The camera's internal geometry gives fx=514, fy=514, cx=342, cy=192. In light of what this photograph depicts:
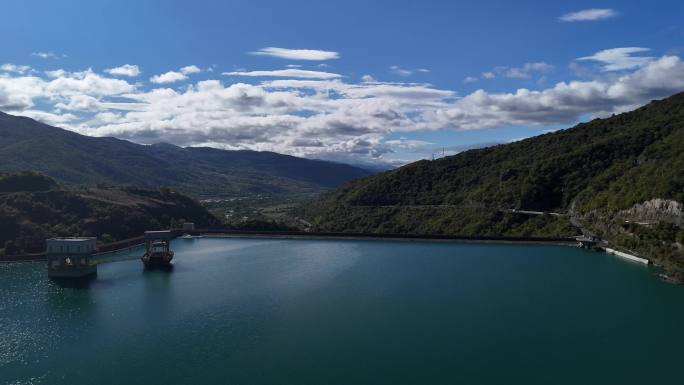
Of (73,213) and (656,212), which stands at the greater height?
(73,213)

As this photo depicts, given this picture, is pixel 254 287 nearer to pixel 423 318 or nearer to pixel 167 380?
pixel 423 318

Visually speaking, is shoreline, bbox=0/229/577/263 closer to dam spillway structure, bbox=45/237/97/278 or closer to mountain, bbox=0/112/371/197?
dam spillway structure, bbox=45/237/97/278

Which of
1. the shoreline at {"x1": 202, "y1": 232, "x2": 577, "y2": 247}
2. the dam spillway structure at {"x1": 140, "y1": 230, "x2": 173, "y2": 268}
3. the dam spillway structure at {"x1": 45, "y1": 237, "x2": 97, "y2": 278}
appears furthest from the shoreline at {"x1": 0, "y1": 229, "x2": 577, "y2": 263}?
the dam spillway structure at {"x1": 45, "y1": 237, "x2": 97, "y2": 278}

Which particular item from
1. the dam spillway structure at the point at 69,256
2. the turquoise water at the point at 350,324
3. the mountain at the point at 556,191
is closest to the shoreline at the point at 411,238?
the mountain at the point at 556,191

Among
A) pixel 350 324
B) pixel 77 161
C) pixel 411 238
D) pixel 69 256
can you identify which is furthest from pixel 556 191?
pixel 77 161

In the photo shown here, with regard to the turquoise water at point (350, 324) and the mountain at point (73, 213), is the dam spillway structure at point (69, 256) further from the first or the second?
the mountain at point (73, 213)

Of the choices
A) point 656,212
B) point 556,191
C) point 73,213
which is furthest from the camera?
point 556,191

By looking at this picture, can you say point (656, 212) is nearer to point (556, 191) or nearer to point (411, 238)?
point (556, 191)
